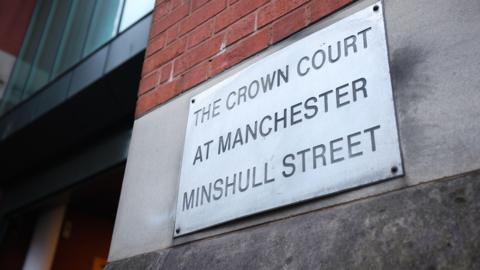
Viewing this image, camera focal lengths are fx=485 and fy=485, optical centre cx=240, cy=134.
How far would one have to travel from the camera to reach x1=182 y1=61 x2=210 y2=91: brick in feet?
6.15

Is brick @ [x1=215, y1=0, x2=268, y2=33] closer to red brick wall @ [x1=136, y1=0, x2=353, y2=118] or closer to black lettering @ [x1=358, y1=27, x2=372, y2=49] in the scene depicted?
red brick wall @ [x1=136, y1=0, x2=353, y2=118]

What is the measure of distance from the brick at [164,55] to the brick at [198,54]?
2.1 inches

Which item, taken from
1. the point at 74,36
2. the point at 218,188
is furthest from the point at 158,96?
the point at 74,36

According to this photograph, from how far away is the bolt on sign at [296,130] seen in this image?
4.09ft

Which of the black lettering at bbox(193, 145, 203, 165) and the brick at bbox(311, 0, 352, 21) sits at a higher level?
the brick at bbox(311, 0, 352, 21)

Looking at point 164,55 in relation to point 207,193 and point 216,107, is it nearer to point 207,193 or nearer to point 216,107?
point 216,107

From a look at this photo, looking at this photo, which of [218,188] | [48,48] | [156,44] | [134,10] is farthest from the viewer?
[48,48]

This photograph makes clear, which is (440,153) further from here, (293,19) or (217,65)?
(217,65)

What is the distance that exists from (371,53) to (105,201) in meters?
3.83

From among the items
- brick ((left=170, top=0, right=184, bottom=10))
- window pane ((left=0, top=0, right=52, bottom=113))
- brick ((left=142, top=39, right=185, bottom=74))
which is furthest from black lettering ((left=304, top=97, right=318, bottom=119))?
window pane ((left=0, top=0, right=52, bottom=113))

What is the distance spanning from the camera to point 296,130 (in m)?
1.41

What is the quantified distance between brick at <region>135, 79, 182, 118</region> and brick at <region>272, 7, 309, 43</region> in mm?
484

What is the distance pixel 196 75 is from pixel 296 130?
25.2 inches

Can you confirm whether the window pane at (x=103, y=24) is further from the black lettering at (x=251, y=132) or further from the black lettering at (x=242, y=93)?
the black lettering at (x=251, y=132)
